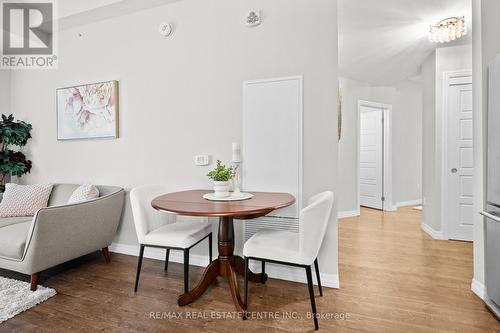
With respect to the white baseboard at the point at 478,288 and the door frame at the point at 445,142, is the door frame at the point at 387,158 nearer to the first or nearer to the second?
the door frame at the point at 445,142

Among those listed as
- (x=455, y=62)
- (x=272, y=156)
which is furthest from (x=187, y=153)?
(x=455, y=62)

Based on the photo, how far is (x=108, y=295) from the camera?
83.4 inches

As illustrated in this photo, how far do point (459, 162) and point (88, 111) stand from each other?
463 cm

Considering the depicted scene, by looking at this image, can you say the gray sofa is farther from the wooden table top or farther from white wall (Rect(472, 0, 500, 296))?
white wall (Rect(472, 0, 500, 296))

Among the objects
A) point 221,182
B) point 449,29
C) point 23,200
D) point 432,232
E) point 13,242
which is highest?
point 449,29

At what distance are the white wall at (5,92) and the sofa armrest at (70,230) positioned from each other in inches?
96.8

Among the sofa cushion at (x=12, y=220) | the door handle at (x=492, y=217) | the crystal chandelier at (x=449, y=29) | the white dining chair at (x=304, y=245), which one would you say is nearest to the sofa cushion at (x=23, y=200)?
the sofa cushion at (x=12, y=220)

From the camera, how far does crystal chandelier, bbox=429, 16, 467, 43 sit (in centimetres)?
290

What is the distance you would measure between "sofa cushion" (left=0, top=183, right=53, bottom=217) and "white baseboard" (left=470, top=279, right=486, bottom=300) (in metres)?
4.08

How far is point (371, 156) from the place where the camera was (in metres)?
5.51

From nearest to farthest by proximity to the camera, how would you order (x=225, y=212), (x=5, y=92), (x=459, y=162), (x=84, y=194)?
(x=225, y=212) → (x=84, y=194) → (x=459, y=162) → (x=5, y=92)

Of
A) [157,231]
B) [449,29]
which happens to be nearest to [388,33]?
[449,29]

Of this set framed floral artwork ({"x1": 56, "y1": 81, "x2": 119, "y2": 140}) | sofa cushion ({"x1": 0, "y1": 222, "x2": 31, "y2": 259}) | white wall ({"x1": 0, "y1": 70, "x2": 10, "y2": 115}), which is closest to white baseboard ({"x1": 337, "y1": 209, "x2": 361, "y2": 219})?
framed floral artwork ({"x1": 56, "y1": 81, "x2": 119, "y2": 140})

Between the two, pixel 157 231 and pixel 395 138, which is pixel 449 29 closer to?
pixel 395 138
